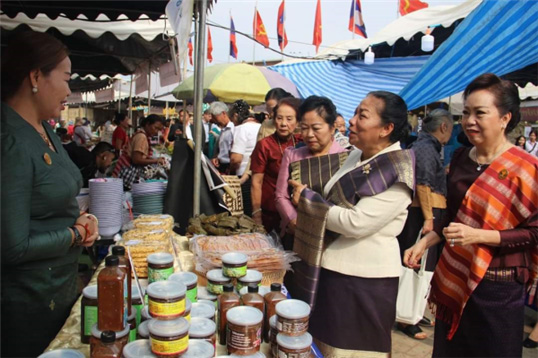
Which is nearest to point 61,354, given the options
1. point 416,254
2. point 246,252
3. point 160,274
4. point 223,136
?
point 160,274

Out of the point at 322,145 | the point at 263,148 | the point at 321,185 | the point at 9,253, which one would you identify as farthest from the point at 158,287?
the point at 263,148

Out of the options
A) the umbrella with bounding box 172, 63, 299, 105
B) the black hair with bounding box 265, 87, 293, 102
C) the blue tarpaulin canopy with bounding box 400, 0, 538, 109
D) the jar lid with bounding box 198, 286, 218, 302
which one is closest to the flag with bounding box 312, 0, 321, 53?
the umbrella with bounding box 172, 63, 299, 105

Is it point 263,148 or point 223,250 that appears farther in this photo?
point 263,148

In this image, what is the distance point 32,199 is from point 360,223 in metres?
1.42

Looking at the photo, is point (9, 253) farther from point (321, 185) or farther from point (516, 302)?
point (516, 302)

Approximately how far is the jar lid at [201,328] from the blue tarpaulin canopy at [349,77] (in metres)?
7.50

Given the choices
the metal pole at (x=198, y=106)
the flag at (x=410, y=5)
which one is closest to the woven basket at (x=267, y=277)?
the metal pole at (x=198, y=106)

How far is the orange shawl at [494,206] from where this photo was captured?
192cm

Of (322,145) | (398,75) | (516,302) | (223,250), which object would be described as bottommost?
(516,302)

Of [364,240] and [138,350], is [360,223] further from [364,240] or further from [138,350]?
[138,350]

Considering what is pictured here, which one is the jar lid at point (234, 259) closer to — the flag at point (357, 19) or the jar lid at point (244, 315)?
the jar lid at point (244, 315)

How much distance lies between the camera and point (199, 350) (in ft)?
3.97

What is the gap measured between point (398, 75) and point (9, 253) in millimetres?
9105

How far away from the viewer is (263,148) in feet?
10.6
